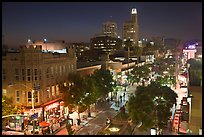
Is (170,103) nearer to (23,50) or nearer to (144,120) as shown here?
(144,120)

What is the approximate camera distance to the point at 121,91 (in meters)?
57.6

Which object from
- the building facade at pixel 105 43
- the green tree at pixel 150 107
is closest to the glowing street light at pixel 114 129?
the green tree at pixel 150 107

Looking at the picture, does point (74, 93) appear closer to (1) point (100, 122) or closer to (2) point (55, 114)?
(2) point (55, 114)

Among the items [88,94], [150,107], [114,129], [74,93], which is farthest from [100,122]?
[150,107]

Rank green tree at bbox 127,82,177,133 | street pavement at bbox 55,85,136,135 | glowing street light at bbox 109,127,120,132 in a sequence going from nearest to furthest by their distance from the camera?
green tree at bbox 127,82,177,133 → glowing street light at bbox 109,127,120,132 → street pavement at bbox 55,85,136,135

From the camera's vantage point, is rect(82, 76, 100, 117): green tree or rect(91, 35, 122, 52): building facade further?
rect(91, 35, 122, 52): building facade

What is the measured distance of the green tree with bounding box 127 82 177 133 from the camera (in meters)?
23.1

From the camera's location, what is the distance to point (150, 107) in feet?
76.1

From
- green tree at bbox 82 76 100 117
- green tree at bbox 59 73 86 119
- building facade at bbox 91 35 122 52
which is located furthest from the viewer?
building facade at bbox 91 35 122 52

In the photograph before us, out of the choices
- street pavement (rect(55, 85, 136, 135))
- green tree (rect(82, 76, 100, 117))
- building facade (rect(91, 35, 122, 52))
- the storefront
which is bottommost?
street pavement (rect(55, 85, 136, 135))

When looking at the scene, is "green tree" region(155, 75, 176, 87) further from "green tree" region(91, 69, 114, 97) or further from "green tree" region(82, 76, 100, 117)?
"green tree" region(82, 76, 100, 117)

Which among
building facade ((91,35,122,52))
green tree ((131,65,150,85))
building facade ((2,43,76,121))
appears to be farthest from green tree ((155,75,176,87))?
building facade ((91,35,122,52))

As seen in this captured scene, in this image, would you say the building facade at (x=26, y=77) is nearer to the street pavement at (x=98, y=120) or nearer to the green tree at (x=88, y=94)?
the green tree at (x=88, y=94)

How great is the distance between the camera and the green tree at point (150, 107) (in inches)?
911
